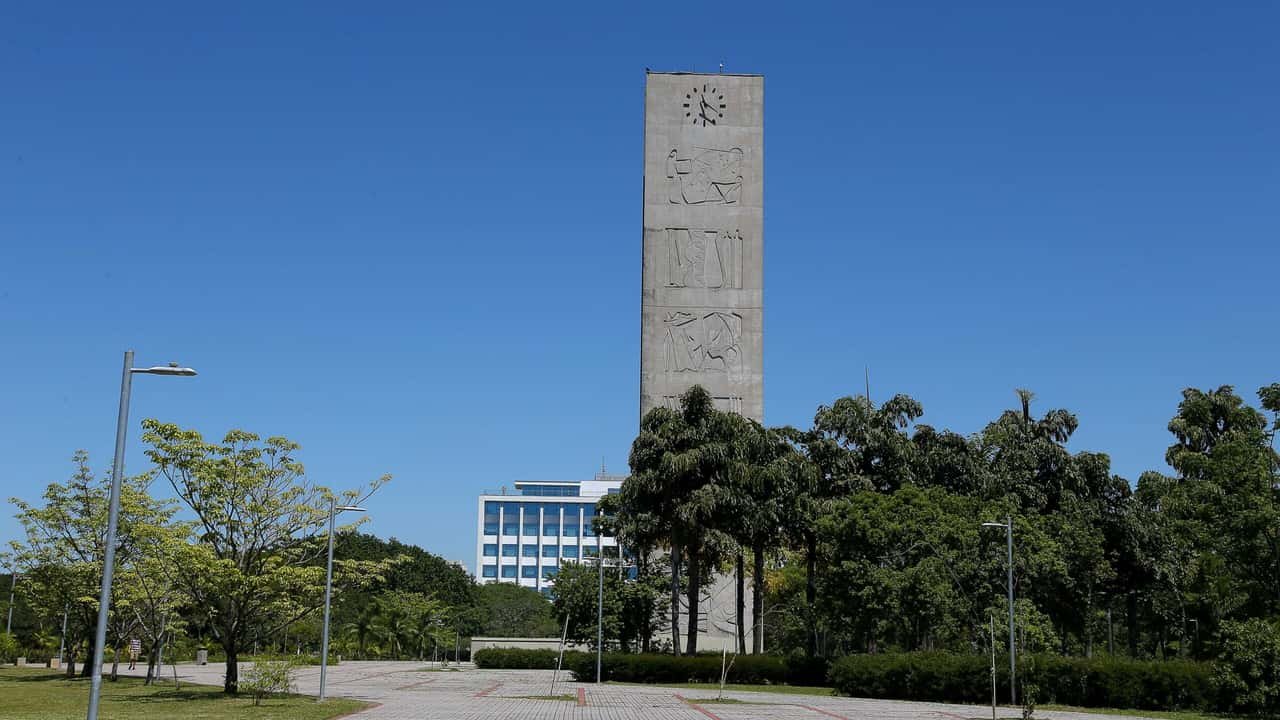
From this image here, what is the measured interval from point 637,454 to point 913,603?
1205 centimetres

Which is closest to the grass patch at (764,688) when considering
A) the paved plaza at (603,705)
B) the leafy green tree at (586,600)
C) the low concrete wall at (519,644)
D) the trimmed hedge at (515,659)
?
the paved plaza at (603,705)

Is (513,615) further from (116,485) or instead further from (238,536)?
(116,485)

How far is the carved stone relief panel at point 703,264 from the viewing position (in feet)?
226

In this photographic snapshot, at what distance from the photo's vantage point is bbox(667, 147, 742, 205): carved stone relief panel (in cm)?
6969

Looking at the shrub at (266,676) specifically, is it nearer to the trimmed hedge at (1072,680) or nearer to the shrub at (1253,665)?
the trimmed hedge at (1072,680)

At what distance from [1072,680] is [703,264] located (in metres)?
36.5

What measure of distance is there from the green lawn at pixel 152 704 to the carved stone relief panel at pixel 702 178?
3966cm

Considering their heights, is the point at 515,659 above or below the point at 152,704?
below

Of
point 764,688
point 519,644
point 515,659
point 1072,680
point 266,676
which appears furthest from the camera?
point 519,644

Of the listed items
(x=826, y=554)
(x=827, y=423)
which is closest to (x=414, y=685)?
(x=826, y=554)

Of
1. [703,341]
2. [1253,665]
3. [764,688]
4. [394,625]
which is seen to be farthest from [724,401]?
[394,625]

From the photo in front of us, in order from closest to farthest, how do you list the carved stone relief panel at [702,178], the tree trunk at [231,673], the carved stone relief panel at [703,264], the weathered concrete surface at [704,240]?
the tree trunk at [231,673] → the weathered concrete surface at [704,240] → the carved stone relief panel at [703,264] → the carved stone relief panel at [702,178]

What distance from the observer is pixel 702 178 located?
229 feet

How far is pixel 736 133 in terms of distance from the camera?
230ft
